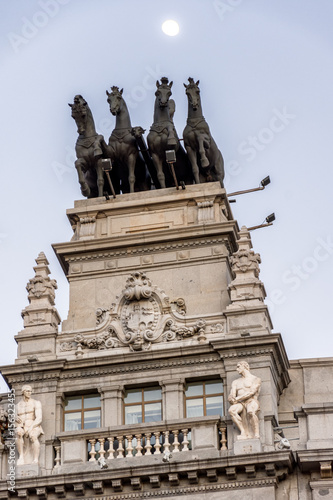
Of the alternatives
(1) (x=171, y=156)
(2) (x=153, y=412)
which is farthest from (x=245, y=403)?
(1) (x=171, y=156)

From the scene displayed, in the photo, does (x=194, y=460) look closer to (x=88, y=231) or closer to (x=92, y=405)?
(x=92, y=405)

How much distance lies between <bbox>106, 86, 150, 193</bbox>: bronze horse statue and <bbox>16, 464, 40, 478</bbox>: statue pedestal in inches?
467

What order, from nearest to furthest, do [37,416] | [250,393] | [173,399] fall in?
[250,393]
[37,416]
[173,399]

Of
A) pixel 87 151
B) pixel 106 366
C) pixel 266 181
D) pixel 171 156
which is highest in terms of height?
pixel 87 151

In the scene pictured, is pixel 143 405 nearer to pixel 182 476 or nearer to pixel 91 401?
pixel 91 401

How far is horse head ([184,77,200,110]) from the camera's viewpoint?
56719 millimetres

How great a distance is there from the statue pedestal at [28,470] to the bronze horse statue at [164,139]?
1221 cm

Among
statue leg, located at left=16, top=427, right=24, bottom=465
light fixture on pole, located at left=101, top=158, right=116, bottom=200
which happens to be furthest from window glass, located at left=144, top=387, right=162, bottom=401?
light fixture on pole, located at left=101, top=158, right=116, bottom=200

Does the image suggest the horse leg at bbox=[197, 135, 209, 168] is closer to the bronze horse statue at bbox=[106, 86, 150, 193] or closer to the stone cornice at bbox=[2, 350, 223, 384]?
the bronze horse statue at bbox=[106, 86, 150, 193]

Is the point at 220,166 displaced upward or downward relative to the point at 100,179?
upward

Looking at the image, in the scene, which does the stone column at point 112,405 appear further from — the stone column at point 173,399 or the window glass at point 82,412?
the stone column at point 173,399

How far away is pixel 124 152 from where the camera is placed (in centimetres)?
5616

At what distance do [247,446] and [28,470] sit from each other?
259 inches

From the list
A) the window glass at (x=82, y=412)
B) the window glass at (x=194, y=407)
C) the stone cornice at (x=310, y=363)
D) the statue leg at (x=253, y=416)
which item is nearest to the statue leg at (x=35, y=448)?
the window glass at (x=82, y=412)
